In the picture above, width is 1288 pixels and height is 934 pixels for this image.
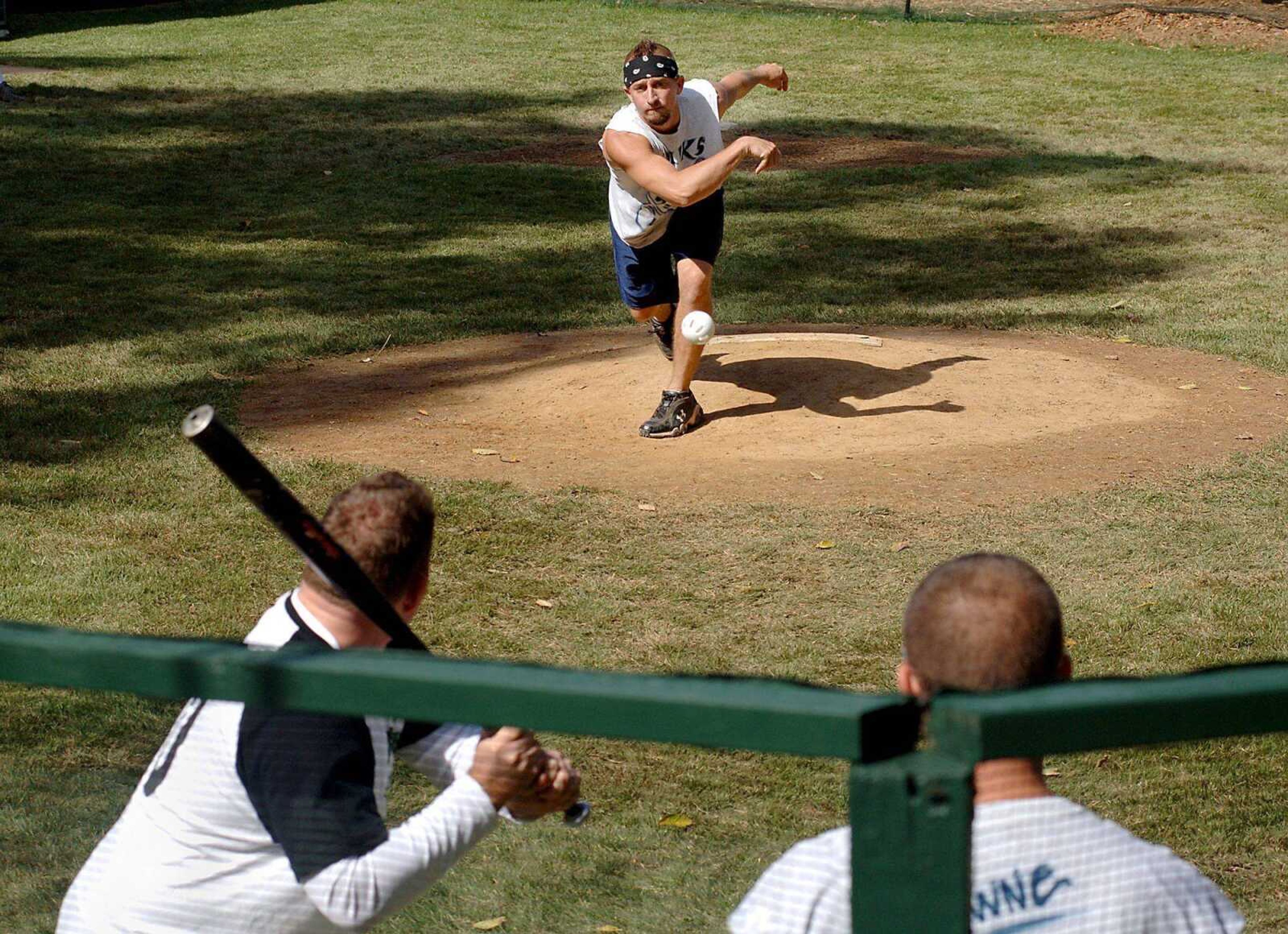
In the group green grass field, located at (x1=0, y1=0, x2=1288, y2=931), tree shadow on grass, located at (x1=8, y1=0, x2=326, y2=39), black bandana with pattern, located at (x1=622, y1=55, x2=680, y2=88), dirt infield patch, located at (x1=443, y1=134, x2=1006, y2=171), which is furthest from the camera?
tree shadow on grass, located at (x1=8, y1=0, x2=326, y2=39)

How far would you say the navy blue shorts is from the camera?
784 cm

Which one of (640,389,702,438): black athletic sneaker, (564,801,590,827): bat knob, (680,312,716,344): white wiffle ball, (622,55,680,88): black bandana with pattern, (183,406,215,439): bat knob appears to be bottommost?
(640,389,702,438): black athletic sneaker

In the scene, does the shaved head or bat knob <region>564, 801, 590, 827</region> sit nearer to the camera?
the shaved head

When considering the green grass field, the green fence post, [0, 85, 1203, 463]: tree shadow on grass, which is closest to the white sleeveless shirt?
the green grass field

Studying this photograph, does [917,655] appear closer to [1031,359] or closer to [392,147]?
[1031,359]

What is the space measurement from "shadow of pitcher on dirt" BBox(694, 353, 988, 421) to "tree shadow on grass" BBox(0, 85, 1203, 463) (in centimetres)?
194

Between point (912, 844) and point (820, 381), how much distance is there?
7158 millimetres

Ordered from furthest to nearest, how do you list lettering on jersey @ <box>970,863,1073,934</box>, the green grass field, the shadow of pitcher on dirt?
the shadow of pitcher on dirt
the green grass field
lettering on jersey @ <box>970,863,1073,934</box>

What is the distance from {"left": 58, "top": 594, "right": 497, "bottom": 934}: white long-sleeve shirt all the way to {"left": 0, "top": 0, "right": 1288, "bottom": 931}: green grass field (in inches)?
28.1

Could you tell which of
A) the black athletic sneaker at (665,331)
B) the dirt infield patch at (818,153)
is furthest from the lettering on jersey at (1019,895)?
the dirt infield patch at (818,153)

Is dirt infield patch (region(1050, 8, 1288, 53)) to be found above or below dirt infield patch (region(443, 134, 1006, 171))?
above

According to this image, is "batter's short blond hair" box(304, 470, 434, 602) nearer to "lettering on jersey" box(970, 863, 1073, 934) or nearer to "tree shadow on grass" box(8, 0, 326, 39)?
"lettering on jersey" box(970, 863, 1073, 934)

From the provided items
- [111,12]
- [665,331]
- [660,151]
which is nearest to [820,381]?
[665,331]

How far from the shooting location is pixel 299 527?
80.4 inches
